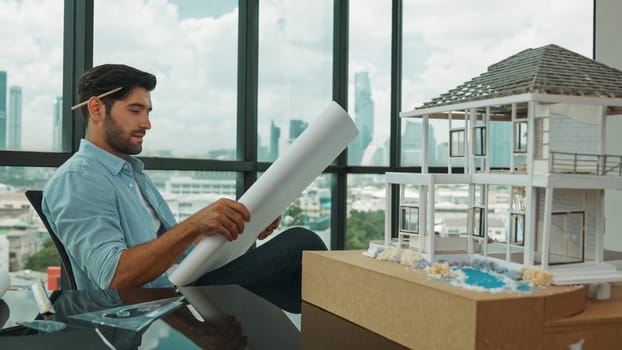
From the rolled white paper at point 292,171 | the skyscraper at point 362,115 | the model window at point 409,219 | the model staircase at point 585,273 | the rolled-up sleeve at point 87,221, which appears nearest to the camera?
the model staircase at point 585,273

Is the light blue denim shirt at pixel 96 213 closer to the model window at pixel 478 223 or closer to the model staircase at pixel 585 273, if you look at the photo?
the model window at pixel 478 223

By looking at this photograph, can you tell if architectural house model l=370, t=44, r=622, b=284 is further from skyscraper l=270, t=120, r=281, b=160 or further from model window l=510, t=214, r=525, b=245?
skyscraper l=270, t=120, r=281, b=160

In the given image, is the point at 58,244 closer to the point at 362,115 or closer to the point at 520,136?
the point at 520,136

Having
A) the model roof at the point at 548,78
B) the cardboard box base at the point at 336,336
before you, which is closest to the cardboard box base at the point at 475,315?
the cardboard box base at the point at 336,336

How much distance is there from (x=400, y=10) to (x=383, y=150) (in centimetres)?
91

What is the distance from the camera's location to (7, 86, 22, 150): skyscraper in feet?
9.54

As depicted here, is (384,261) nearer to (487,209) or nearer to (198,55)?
(487,209)

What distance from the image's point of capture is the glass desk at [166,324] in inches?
34.8

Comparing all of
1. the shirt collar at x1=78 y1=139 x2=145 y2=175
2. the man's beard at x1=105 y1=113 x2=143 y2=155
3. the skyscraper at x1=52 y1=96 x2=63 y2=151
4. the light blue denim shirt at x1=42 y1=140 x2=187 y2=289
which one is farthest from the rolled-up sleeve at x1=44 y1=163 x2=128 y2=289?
the skyscraper at x1=52 y1=96 x2=63 y2=151

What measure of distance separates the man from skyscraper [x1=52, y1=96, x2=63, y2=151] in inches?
34.8

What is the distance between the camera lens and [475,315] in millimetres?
697

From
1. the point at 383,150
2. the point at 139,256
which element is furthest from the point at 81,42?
the point at 383,150

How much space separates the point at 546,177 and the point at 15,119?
103 inches

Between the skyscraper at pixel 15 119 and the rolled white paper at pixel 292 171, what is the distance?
74.5 inches
